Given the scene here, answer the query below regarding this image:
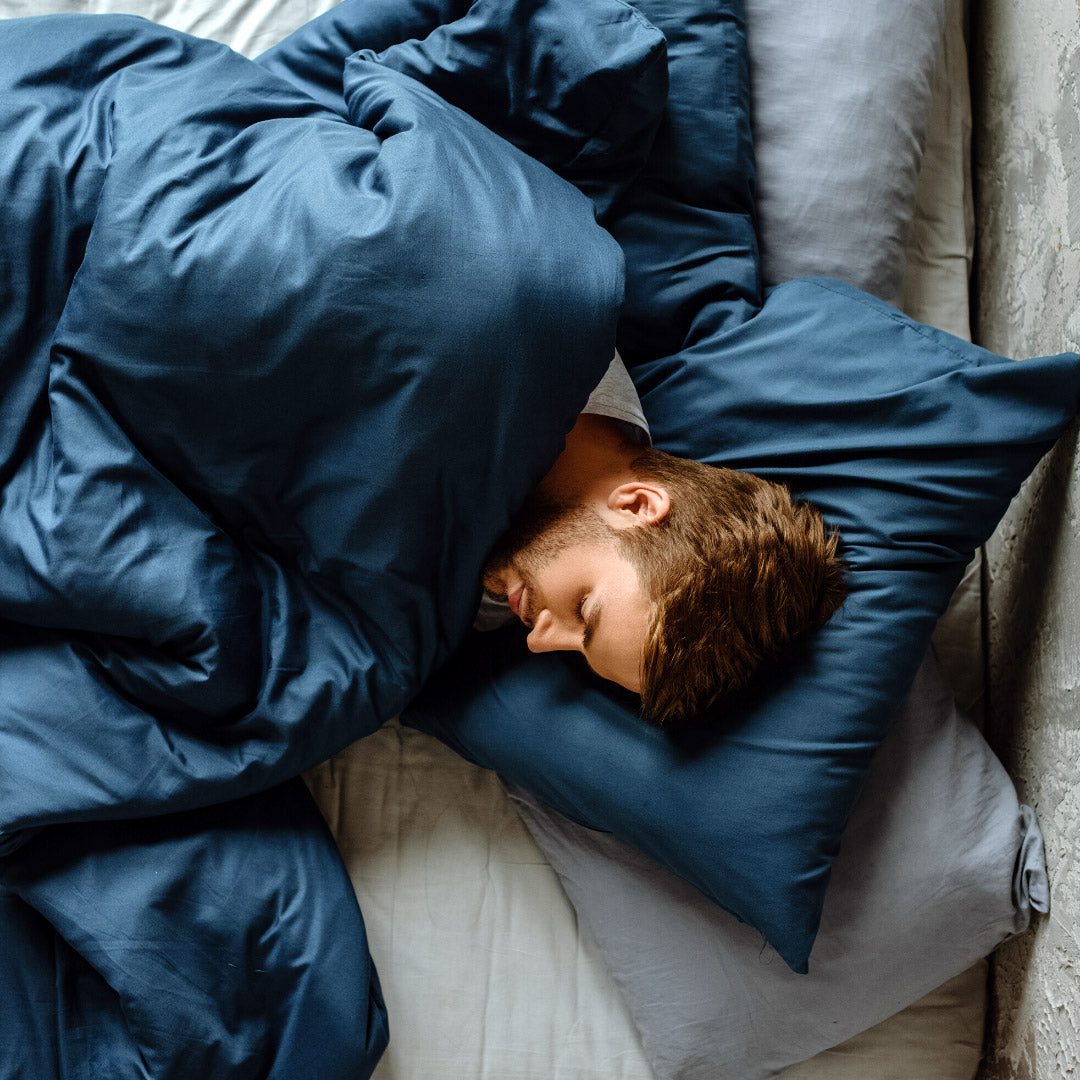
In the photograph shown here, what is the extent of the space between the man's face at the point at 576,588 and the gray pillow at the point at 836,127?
427mm

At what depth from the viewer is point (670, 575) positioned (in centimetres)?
93

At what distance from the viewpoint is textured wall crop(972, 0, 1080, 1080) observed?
975mm

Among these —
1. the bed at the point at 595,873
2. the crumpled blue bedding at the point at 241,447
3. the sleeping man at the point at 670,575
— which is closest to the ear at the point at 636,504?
the sleeping man at the point at 670,575

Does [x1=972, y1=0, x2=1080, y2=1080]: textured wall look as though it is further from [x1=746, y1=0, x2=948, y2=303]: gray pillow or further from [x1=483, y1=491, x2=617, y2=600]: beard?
[x1=483, y1=491, x2=617, y2=600]: beard

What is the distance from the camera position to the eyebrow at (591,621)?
37.0 inches

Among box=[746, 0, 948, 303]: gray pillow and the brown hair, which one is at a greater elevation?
box=[746, 0, 948, 303]: gray pillow

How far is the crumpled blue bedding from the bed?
0.30 ft

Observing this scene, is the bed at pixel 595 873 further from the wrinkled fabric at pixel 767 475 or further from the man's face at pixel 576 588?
the man's face at pixel 576 588

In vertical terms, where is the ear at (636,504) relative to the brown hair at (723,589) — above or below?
above

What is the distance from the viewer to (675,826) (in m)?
0.97

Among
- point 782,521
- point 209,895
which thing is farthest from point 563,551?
point 209,895

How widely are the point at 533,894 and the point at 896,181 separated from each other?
0.94m

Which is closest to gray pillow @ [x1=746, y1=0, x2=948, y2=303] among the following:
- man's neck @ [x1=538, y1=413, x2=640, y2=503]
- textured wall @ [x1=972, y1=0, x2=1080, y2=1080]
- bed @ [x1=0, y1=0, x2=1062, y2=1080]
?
bed @ [x1=0, y1=0, x2=1062, y2=1080]

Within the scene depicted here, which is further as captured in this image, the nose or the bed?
the bed
